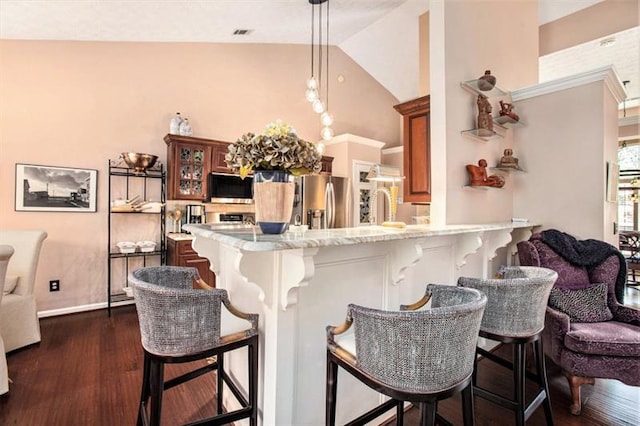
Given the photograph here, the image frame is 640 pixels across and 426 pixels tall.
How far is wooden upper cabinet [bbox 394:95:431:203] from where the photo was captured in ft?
8.87

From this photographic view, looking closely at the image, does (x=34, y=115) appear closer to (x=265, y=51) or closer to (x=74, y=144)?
(x=74, y=144)

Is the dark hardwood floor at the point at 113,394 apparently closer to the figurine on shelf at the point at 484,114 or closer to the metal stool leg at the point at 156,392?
the metal stool leg at the point at 156,392

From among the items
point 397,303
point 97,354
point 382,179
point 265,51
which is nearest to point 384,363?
point 397,303

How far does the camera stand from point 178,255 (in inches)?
152

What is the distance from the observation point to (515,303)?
156 cm

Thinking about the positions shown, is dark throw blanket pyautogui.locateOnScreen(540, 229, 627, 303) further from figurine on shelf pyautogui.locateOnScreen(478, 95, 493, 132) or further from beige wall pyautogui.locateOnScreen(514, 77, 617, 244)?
figurine on shelf pyautogui.locateOnScreen(478, 95, 493, 132)

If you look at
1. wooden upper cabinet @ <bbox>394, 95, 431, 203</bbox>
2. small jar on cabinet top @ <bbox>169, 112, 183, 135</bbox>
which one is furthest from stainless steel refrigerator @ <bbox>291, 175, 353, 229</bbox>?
wooden upper cabinet @ <bbox>394, 95, 431, 203</bbox>

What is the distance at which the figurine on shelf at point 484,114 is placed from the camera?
2.73 meters

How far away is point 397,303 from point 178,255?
9.63ft

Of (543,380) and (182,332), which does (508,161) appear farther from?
(182,332)

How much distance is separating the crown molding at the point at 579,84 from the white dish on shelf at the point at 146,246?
454 centimetres

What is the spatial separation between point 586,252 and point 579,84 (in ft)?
5.04

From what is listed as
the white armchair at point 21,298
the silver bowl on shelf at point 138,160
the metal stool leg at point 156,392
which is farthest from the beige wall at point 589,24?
Result: the white armchair at point 21,298

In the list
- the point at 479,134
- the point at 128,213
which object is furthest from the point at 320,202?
the point at 479,134
